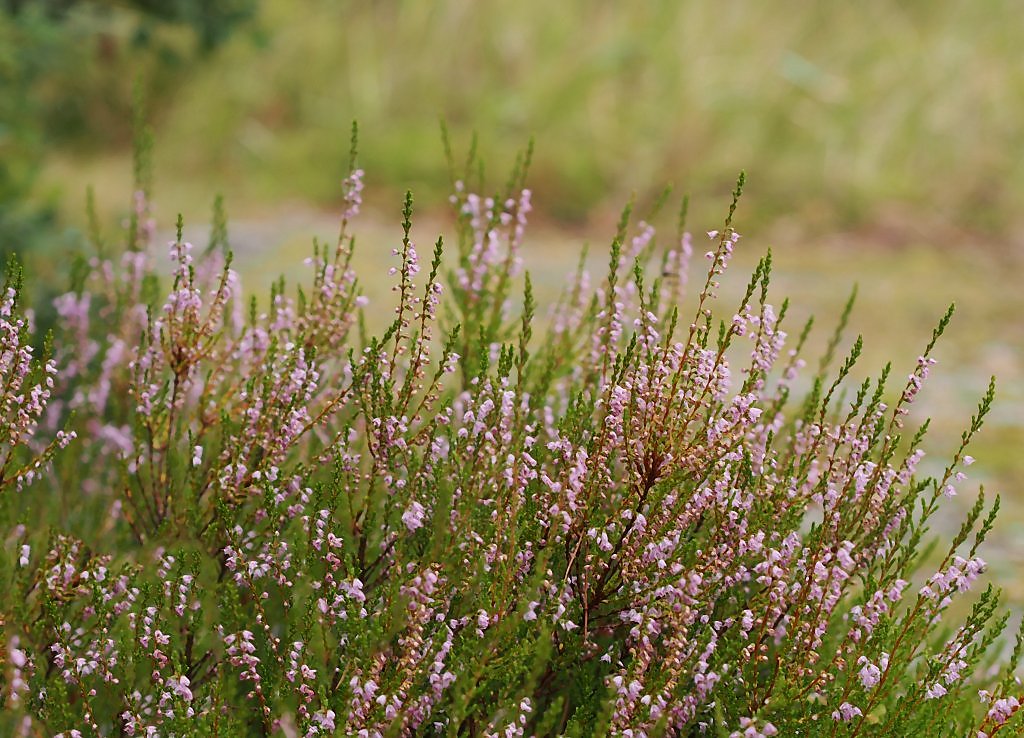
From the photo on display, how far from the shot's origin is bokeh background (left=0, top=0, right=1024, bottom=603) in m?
7.62

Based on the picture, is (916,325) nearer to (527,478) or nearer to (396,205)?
(396,205)

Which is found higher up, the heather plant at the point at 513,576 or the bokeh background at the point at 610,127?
the bokeh background at the point at 610,127

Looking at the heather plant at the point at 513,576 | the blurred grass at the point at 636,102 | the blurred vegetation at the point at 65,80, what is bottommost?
the heather plant at the point at 513,576

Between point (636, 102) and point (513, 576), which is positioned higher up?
point (636, 102)

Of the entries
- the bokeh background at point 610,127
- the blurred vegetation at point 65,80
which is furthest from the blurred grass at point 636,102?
the blurred vegetation at point 65,80

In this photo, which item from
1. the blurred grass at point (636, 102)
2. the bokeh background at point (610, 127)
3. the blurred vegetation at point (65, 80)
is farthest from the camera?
the blurred grass at point (636, 102)

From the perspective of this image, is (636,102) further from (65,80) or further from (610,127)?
(65,80)

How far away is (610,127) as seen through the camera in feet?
28.8

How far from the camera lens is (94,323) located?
4.43 meters

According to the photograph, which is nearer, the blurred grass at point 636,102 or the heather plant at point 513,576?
the heather plant at point 513,576

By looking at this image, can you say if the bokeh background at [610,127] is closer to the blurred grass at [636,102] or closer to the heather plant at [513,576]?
the blurred grass at [636,102]

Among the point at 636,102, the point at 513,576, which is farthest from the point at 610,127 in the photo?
the point at 513,576

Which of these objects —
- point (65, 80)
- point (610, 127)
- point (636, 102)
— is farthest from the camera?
point (65, 80)

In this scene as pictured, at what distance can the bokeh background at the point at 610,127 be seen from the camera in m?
7.62
